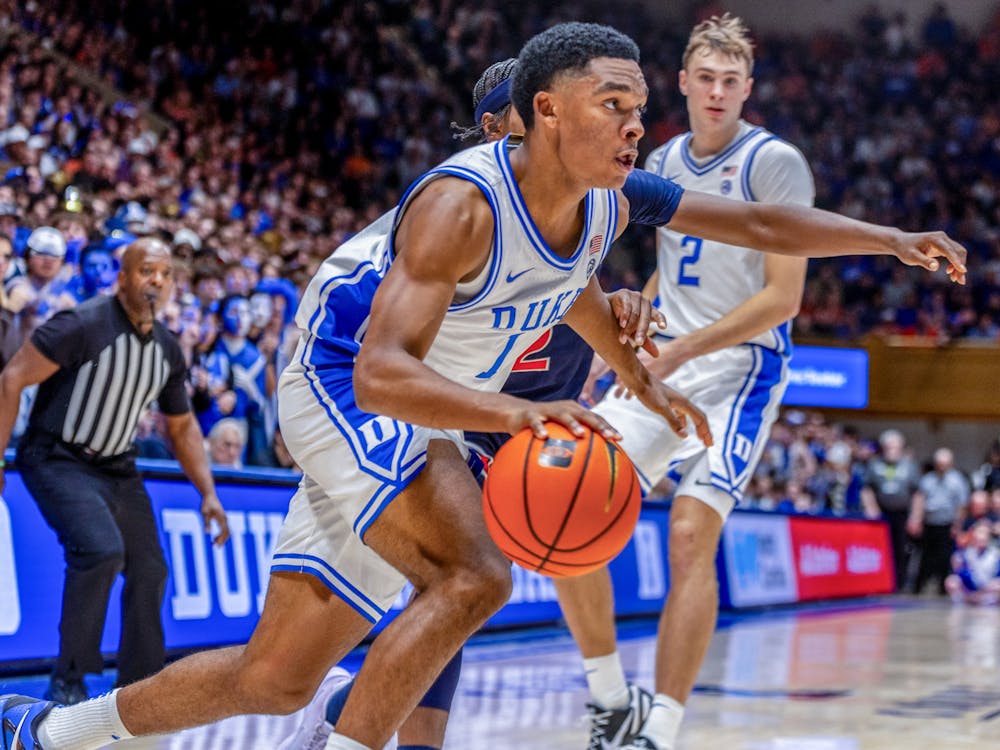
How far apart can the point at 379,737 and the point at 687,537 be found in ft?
7.17

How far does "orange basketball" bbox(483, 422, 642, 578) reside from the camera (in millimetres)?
2656

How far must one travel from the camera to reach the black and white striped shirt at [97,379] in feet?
18.9

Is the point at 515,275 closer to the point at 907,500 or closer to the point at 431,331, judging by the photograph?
the point at 431,331

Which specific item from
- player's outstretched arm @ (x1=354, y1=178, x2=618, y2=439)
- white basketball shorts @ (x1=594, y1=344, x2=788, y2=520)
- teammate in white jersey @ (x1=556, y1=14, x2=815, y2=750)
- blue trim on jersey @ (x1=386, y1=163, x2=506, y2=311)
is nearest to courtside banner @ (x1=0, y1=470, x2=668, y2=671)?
teammate in white jersey @ (x1=556, y1=14, x2=815, y2=750)

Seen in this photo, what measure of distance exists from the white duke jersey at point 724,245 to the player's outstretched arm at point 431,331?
2.24 metres

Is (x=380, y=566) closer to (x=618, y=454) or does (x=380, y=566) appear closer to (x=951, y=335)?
(x=618, y=454)

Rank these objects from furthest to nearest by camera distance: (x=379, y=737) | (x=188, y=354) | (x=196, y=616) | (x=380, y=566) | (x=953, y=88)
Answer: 1. (x=953, y=88)
2. (x=188, y=354)
3. (x=196, y=616)
4. (x=380, y=566)
5. (x=379, y=737)

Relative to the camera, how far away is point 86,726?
3482 mm

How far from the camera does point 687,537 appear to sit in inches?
185

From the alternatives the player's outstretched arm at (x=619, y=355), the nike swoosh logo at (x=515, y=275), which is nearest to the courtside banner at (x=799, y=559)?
→ the player's outstretched arm at (x=619, y=355)

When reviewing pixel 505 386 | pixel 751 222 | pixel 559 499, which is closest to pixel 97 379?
pixel 505 386

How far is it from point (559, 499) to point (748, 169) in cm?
276

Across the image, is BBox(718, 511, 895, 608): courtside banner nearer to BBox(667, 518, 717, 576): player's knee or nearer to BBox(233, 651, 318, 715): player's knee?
BBox(667, 518, 717, 576): player's knee

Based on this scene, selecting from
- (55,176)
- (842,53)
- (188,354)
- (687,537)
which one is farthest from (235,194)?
(842,53)
